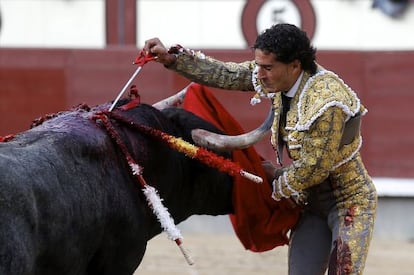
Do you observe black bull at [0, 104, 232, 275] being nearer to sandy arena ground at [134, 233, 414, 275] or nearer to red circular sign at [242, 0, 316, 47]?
sandy arena ground at [134, 233, 414, 275]

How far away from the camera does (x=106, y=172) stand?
2762 millimetres

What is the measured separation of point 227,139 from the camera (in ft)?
10.2

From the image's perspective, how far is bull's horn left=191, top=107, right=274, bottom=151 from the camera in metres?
3.10

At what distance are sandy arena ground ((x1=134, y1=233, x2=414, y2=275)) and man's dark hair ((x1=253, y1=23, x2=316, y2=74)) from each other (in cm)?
258

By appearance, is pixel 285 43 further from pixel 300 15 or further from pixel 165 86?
pixel 300 15

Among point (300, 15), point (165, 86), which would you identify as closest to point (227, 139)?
point (165, 86)

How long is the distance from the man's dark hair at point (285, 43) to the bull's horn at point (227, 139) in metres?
0.28

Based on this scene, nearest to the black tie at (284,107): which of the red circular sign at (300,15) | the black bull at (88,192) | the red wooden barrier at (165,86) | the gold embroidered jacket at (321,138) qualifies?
the gold embroidered jacket at (321,138)

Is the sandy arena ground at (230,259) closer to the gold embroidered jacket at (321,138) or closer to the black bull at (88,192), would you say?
the black bull at (88,192)

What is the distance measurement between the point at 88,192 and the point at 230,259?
3172mm

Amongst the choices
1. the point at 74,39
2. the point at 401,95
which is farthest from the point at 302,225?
the point at 74,39

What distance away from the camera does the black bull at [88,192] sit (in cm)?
237

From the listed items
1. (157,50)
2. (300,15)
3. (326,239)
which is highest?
(157,50)

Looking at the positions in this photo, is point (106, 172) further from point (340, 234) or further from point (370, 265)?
point (370, 265)
